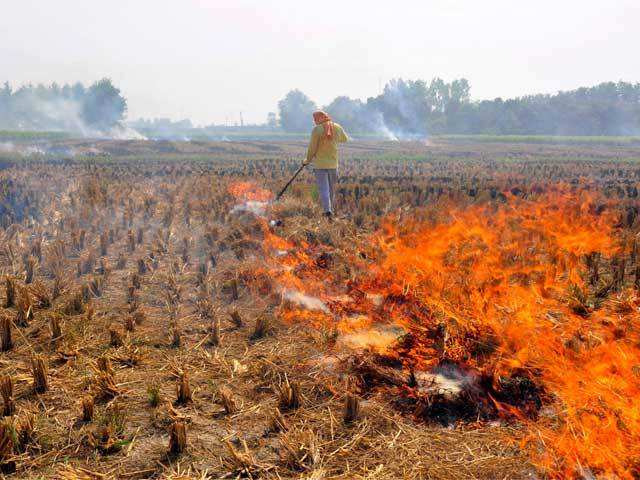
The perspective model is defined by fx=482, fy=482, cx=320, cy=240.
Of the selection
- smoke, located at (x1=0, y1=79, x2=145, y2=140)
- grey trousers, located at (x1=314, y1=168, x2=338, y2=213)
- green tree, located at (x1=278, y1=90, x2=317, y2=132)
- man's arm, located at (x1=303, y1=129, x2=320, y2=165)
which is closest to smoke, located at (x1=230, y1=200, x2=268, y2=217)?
grey trousers, located at (x1=314, y1=168, x2=338, y2=213)

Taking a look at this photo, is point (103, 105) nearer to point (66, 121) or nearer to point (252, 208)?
point (66, 121)

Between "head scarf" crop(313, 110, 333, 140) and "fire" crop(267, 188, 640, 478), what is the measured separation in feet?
6.31

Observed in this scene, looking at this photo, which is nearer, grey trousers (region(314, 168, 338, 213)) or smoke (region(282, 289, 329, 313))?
smoke (region(282, 289, 329, 313))

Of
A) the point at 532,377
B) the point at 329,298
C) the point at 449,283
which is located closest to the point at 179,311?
the point at 329,298

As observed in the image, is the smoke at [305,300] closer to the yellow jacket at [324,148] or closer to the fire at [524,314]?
the fire at [524,314]

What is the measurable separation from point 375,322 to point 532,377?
165 centimetres

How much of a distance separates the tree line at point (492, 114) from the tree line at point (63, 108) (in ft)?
108

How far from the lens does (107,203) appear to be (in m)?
10.3

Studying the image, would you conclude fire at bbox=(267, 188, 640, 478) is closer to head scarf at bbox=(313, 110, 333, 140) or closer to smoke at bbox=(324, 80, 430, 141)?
head scarf at bbox=(313, 110, 333, 140)

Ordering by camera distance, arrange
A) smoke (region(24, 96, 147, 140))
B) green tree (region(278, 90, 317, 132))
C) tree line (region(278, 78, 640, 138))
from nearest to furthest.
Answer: smoke (region(24, 96, 147, 140)), tree line (region(278, 78, 640, 138)), green tree (region(278, 90, 317, 132))

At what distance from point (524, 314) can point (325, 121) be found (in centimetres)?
529


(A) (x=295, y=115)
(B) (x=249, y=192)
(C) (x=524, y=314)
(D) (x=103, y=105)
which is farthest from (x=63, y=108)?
(C) (x=524, y=314)

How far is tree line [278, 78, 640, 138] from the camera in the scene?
232 ft

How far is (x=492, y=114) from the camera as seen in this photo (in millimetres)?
75250
